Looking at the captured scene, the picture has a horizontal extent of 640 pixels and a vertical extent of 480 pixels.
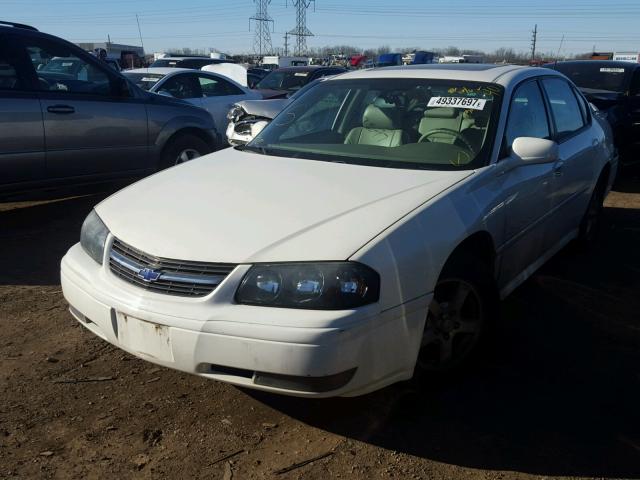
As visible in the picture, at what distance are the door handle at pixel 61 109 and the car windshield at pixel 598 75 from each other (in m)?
7.01

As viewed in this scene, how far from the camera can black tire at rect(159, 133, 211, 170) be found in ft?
22.0

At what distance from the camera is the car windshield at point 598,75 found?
8.99 meters

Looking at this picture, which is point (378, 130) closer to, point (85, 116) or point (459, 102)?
point (459, 102)

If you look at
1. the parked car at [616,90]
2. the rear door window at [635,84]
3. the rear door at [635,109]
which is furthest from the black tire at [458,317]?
the rear door window at [635,84]

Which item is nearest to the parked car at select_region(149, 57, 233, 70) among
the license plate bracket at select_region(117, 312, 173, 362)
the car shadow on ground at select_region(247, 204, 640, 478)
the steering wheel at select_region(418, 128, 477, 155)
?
the steering wheel at select_region(418, 128, 477, 155)

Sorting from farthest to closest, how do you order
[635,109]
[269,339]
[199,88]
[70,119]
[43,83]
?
[199,88] < [635,109] < [70,119] < [43,83] < [269,339]

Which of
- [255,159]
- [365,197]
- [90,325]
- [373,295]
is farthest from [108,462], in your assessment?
[255,159]

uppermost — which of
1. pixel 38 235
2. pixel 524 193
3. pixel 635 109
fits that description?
pixel 524 193

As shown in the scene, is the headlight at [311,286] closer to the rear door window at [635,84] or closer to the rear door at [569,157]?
the rear door at [569,157]

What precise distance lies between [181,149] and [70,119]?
1374mm

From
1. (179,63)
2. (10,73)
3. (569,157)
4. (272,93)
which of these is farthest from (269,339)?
(179,63)

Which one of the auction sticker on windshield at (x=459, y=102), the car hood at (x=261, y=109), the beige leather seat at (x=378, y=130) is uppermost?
the auction sticker on windshield at (x=459, y=102)

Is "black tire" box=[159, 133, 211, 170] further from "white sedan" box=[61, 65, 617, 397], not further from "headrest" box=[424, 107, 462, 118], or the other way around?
"headrest" box=[424, 107, 462, 118]

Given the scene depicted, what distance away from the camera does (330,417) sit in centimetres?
287
